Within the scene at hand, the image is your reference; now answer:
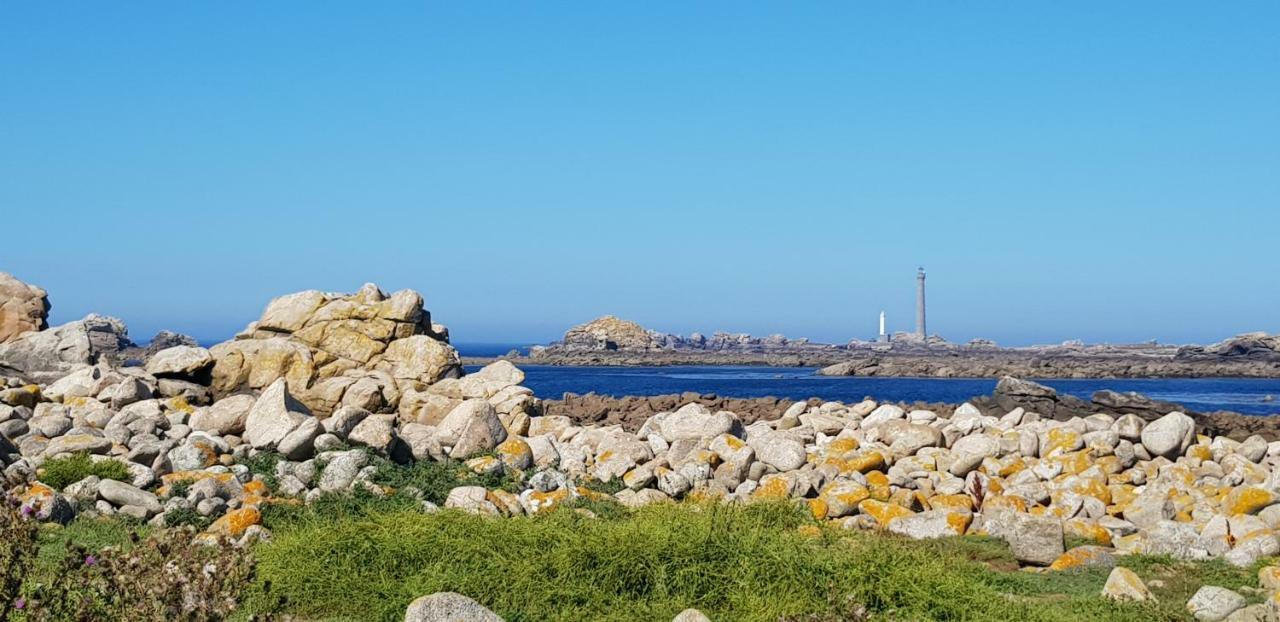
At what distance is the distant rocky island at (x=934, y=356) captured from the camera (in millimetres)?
96562

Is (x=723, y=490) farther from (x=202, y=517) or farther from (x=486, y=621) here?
(x=486, y=621)

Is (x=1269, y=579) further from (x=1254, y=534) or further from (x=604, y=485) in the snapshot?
(x=604, y=485)

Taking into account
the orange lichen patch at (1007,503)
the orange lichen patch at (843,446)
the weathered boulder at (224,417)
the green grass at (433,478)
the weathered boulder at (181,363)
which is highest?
the weathered boulder at (181,363)

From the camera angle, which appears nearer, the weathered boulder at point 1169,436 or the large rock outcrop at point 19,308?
the weathered boulder at point 1169,436

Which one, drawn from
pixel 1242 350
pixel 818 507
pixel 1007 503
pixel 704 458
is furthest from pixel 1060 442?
pixel 1242 350

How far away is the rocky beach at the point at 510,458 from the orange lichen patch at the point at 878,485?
0.05 meters

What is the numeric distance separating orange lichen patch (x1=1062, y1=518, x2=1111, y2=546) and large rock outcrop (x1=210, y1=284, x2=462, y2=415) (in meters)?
13.0

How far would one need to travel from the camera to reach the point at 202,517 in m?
14.8

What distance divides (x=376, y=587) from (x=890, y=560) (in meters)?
4.76

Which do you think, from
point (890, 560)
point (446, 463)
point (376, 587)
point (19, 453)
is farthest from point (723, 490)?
point (19, 453)

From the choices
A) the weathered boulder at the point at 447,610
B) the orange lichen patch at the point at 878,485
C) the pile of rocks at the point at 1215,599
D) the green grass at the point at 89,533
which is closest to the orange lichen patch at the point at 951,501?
the orange lichen patch at the point at 878,485

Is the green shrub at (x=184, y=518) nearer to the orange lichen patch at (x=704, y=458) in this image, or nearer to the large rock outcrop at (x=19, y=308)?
the orange lichen patch at (x=704, y=458)

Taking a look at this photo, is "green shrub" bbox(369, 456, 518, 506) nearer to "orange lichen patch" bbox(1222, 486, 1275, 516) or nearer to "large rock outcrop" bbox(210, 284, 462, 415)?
"large rock outcrop" bbox(210, 284, 462, 415)

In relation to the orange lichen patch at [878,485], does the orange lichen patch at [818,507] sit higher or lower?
lower
